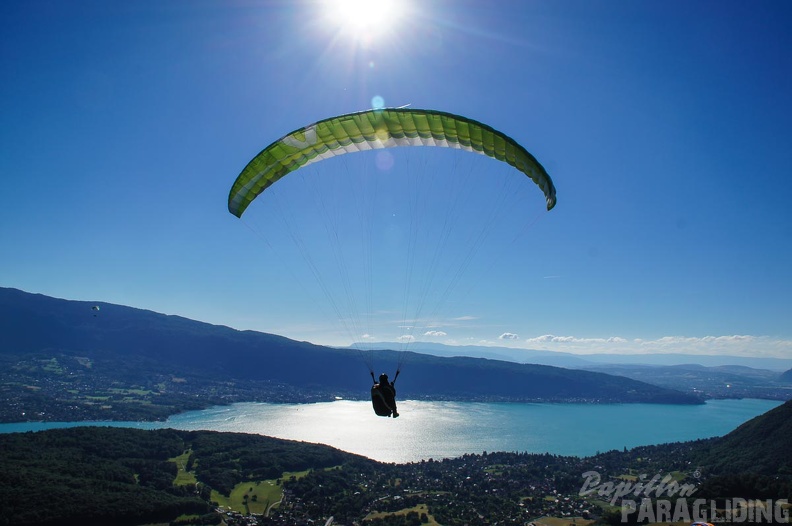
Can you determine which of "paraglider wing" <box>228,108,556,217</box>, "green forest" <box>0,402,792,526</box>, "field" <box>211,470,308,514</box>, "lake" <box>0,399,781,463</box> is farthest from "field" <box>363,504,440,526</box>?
"paraglider wing" <box>228,108,556,217</box>

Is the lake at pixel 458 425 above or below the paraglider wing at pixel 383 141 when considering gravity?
below

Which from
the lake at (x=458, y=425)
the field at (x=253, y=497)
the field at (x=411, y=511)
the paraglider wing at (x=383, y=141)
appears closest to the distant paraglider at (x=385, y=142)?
the paraglider wing at (x=383, y=141)

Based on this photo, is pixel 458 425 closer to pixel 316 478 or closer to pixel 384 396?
pixel 316 478

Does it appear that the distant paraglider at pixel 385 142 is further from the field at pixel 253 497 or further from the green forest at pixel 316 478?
the field at pixel 253 497

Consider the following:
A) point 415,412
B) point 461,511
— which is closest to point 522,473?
point 461,511

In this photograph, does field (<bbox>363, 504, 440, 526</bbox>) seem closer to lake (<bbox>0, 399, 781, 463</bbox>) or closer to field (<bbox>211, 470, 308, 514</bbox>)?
field (<bbox>211, 470, 308, 514</bbox>)

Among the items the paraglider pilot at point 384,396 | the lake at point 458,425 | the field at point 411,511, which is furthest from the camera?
the lake at point 458,425

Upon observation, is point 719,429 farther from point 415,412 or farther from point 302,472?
point 302,472

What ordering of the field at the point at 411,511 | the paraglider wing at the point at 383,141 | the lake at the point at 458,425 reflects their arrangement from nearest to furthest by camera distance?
the paraglider wing at the point at 383,141, the field at the point at 411,511, the lake at the point at 458,425
